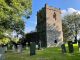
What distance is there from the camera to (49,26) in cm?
5272

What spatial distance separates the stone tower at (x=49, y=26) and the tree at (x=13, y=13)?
25.7 meters

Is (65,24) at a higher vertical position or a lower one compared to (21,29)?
higher

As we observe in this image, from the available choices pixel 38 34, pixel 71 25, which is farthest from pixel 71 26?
pixel 38 34

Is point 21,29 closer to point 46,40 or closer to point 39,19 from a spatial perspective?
point 46,40

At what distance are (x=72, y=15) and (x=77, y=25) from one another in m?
4.34

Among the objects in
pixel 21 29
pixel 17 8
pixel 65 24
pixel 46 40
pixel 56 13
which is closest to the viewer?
pixel 17 8

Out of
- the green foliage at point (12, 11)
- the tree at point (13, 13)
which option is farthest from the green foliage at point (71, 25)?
the green foliage at point (12, 11)

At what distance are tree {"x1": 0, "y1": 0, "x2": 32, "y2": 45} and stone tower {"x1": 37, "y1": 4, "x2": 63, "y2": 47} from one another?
2573cm

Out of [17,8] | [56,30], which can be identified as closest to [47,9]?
[56,30]

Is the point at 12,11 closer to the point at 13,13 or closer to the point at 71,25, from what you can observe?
the point at 13,13

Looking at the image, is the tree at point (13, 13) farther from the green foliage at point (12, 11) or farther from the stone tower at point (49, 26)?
the stone tower at point (49, 26)

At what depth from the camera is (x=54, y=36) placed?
53.4 metres

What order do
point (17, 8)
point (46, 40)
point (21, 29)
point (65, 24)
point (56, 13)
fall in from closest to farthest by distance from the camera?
point (17, 8) → point (21, 29) → point (46, 40) → point (56, 13) → point (65, 24)

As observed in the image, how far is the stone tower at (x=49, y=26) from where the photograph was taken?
5238cm
